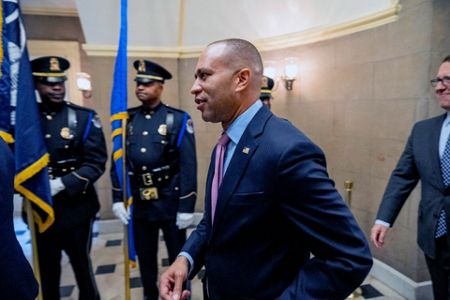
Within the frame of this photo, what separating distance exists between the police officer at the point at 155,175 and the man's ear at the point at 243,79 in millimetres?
1368

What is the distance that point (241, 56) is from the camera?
947 millimetres

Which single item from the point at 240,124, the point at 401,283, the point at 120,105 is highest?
the point at 120,105

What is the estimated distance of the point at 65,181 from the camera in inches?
76.9

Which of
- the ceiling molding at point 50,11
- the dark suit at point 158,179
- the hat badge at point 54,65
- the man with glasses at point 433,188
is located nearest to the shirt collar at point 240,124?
the man with glasses at point 433,188

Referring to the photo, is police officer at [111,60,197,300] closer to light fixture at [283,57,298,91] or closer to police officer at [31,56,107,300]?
police officer at [31,56,107,300]

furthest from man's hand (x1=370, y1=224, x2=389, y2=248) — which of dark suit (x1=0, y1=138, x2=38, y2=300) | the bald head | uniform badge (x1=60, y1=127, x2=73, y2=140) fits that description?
uniform badge (x1=60, y1=127, x2=73, y2=140)

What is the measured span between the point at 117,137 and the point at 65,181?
443mm

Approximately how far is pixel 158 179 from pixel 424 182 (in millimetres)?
1647

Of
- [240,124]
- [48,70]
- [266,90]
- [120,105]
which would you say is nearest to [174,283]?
[240,124]

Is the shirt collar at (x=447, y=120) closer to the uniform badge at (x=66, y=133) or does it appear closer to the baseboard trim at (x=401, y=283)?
the baseboard trim at (x=401, y=283)

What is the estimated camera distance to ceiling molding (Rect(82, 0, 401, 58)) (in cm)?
253

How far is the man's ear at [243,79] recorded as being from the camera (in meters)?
0.95

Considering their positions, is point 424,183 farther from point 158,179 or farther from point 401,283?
point 158,179

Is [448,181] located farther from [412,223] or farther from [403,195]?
[412,223]
